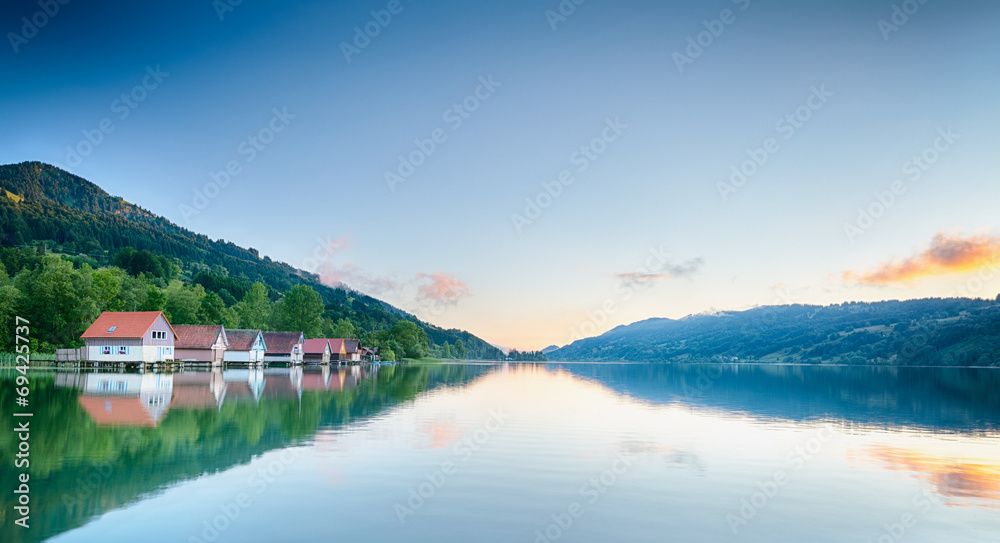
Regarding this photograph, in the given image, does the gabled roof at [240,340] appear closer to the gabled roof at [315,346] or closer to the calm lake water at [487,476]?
the gabled roof at [315,346]

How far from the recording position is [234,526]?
11.9 meters

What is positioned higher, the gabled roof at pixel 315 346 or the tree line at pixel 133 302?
the tree line at pixel 133 302

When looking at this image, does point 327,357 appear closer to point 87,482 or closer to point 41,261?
point 41,261

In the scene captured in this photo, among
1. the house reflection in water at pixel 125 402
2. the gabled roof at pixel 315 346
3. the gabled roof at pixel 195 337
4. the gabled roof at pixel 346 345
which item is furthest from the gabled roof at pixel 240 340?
the house reflection in water at pixel 125 402

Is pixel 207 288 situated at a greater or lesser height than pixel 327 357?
greater

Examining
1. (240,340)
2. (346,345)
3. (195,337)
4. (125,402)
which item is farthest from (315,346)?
(125,402)

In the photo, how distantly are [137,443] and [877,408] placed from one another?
41259mm

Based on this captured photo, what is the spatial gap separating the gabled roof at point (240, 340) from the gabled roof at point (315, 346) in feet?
80.0

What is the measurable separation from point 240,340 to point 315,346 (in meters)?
26.1

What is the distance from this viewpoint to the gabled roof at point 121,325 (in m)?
69.6

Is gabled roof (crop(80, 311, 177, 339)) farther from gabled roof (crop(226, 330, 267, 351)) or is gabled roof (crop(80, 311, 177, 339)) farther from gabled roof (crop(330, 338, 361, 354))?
gabled roof (crop(330, 338, 361, 354))

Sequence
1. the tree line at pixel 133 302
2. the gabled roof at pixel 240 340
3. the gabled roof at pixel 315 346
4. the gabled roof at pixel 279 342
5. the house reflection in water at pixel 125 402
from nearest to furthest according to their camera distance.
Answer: the house reflection in water at pixel 125 402 < the tree line at pixel 133 302 < the gabled roof at pixel 240 340 < the gabled roof at pixel 279 342 < the gabled roof at pixel 315 346

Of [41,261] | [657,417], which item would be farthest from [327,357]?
[657,417]

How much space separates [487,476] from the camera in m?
17.1
